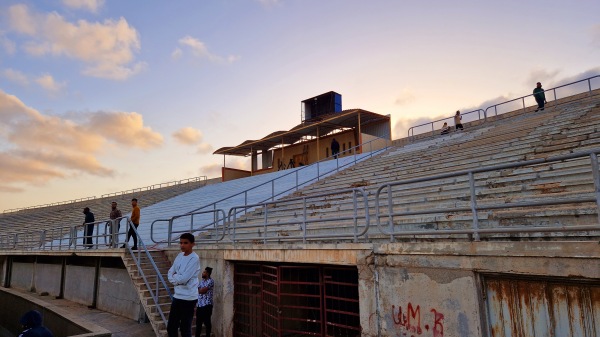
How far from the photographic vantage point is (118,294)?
13.3m

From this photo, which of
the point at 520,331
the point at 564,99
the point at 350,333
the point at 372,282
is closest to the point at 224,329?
the point at 350,333

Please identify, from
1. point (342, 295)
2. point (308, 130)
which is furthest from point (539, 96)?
point (342, 295)

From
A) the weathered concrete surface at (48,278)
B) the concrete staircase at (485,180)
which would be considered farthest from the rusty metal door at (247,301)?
the weathered concrete surface at (48,278)

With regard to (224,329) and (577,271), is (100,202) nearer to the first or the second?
(224,329)

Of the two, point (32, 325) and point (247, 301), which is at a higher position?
point (32, 325)

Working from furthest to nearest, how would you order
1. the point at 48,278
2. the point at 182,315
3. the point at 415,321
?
1. the point at 48,278
2. the point at 182,315
3. the point at 415,321

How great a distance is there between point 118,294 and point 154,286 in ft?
13.2

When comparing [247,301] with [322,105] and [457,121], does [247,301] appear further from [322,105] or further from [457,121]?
[322,105]

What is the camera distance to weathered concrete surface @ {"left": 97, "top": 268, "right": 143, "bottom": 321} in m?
12.5

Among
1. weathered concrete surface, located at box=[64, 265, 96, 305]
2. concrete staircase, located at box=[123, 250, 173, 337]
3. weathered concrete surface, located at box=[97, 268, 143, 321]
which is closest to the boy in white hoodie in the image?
concrete staircase, located at box=[123, 250, 173, 337]

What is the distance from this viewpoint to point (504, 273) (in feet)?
16.1

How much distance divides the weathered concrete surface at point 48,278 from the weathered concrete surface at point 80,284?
35.2 inches

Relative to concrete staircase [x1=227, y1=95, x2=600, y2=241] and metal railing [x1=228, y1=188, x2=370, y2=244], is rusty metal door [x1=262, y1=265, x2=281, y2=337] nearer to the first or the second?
metal railing [x1=228, y1=188, x2=370, y2=244]

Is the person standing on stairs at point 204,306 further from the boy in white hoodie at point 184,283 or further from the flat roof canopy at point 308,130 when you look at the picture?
the flat roof canopy at point 308,130
